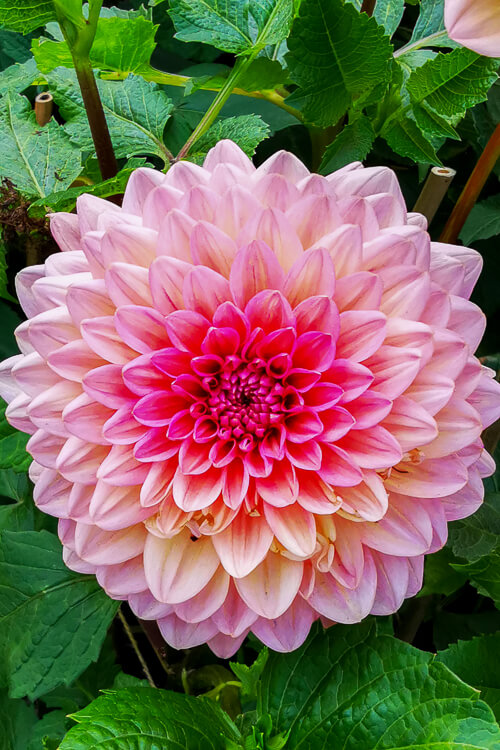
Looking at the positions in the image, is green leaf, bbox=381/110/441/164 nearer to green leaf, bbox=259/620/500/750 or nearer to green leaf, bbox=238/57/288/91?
green leaf, bbox=238/57/288/91

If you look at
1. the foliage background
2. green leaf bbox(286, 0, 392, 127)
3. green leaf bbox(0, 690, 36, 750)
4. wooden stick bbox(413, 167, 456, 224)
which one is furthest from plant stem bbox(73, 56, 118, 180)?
green leaf bbox(0, 690, 36, 750)

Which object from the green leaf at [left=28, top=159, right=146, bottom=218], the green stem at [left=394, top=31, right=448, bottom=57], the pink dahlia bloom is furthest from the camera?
the green stem at [left=394, top=31, right=448, bottom=57]

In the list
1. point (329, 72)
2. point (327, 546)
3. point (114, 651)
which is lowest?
point (114, 651)

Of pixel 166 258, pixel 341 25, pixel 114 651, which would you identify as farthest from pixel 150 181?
pixel 114 651

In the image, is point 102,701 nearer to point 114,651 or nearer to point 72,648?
point 72,648

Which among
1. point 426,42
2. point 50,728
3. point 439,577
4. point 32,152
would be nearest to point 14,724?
point 50,728

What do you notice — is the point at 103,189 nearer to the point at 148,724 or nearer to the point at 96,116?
the point at 96,116

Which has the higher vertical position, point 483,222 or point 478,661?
point 483,222
